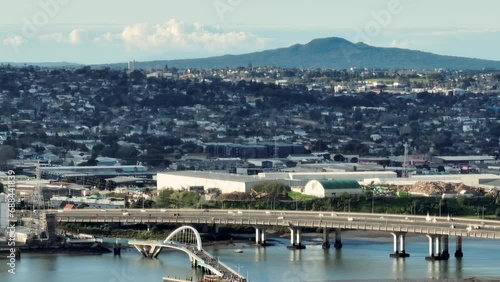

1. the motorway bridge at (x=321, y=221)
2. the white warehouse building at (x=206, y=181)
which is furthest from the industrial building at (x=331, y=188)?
the motorway bridge at (x=321, y=221)

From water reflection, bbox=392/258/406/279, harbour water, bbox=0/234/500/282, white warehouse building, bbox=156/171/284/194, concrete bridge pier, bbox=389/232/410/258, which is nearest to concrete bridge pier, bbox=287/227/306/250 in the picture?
harbour water, bbox=0/234/500/282

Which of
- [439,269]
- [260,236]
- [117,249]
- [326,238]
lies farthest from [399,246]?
[117,249]

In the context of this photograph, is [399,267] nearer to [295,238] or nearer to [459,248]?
[459,248]

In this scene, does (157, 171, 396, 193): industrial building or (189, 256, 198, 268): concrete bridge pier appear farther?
(157, 171, 396, 193): industrial building

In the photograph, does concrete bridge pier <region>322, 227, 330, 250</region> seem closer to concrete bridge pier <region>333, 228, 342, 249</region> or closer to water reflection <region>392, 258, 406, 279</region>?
concrete bridge pier <region>333, 228, 342, 249</region>

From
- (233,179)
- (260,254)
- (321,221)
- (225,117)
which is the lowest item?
(260,254)

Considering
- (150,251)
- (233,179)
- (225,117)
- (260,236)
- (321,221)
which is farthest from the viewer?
(225,117)

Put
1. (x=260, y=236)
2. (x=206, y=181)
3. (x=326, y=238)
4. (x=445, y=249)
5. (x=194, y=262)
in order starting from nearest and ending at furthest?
(x=194, y=262), (x=445, y=249), (x=326, y=238), (x=260, y=236), (x=206, y=181)
